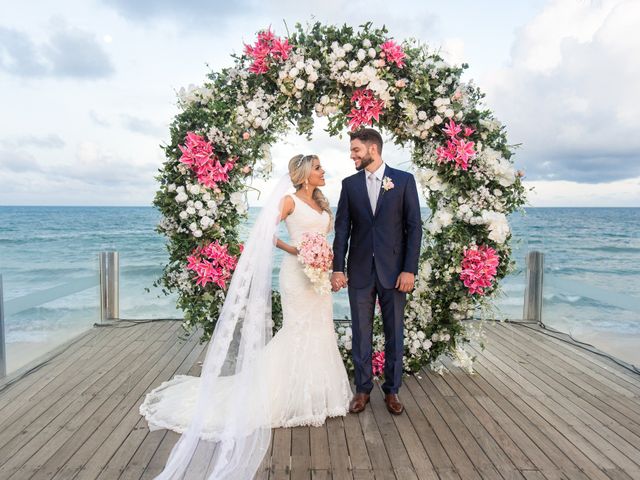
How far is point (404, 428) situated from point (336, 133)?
2.36 meters

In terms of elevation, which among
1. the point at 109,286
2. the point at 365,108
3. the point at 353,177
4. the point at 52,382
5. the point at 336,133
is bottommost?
the point at 52,382

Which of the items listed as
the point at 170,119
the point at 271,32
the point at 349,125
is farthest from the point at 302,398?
the point at 271,32

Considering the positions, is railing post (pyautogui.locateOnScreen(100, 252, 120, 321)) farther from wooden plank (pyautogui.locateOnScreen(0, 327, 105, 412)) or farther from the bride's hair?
the bride's hair

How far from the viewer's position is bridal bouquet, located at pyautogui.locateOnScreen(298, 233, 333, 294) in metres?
3.47

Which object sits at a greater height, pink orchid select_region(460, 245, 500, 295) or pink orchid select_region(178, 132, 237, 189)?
pink orchid select_region(178, 132, 237, 189)

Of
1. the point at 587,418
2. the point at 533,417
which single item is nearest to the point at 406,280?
the point at 533,417

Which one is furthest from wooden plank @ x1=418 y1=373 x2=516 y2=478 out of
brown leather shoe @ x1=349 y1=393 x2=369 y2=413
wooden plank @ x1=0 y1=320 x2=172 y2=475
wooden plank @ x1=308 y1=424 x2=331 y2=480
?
wooden plank @ x1=0 y1=320 x2=172 y2=475

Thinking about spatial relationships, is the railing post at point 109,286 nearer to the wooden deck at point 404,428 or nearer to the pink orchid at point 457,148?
the wooden deck at point 404,428

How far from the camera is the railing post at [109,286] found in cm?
638

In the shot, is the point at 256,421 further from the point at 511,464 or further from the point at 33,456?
the point at 511,464

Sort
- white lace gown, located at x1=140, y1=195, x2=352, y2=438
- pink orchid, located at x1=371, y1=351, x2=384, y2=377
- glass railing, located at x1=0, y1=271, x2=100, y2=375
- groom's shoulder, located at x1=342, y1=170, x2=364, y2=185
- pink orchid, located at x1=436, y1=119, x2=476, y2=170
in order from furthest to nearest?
glass railing, located at x1=0, y1=271, x2=100, y2=375 → pink orchid, located at x1=371, y1=351, x2=384, y2=377 → pink orchid, located at x1=436, y1=119, x2=476, y2=170 → groom's shoulder, located at x1=342, y1=170, x2=364, y2=185 → white lace gown, located at x1=140, y1=195, x2=352, y2=438

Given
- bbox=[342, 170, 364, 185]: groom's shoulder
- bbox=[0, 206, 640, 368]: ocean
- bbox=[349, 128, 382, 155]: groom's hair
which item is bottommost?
bbox=[0, 206, 640, 368]: ocean

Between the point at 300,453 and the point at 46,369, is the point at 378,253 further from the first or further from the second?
the point at 46,369

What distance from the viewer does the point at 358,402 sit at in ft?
11.5
